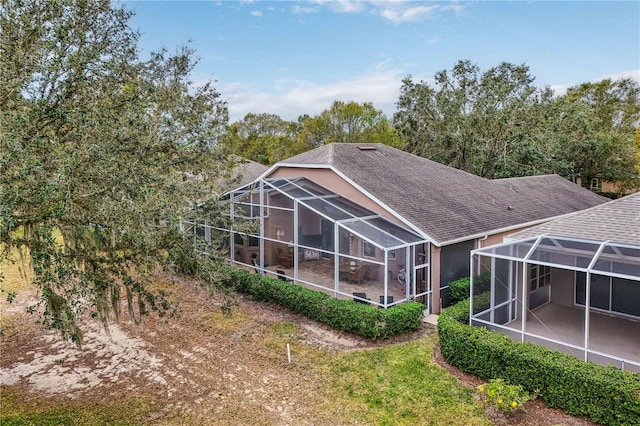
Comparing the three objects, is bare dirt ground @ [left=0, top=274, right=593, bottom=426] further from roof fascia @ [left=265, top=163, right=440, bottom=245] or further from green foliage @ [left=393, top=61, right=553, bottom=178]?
green foliage @ [left=393, top=61, right=553, bottom=178]

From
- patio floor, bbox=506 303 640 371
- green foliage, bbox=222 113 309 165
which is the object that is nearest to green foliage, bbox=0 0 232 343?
patio floor, bbox=506 303 640 371

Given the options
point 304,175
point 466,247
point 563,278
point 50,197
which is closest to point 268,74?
point 304,175

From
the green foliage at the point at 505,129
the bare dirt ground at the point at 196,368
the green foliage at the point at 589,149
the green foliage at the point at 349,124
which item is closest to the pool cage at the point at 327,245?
the bare dirt ground at the point at 196,368

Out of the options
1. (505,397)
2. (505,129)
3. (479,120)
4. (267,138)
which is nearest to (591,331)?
(505,397)

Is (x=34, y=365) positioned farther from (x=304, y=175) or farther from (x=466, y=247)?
(x=466, y=247)

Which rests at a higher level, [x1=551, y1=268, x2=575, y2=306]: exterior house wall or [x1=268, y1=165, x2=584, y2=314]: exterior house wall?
[x1=268, y1=165, x2=584, y2=314]: exterior house wall

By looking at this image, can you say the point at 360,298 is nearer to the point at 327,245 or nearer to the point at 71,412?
the point at 327,245
